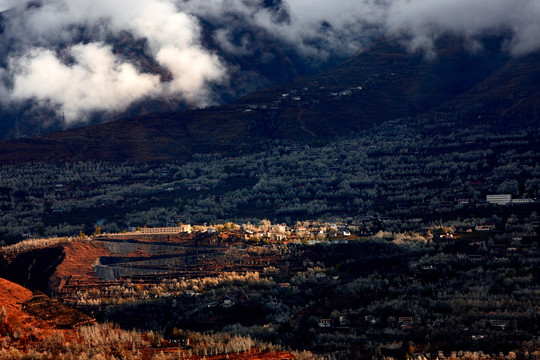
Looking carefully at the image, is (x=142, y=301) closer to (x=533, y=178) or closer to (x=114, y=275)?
(x=114, y=275)

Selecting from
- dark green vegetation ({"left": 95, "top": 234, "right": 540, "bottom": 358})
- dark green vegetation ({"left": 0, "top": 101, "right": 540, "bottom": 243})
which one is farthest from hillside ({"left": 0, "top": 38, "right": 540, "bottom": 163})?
dark green vegetation ({"left": 95, "top": 234, "right": 540, "bottom": 358})

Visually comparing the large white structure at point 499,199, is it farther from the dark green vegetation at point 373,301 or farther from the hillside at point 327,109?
the hillside at point 327,109

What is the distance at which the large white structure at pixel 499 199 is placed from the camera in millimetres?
98562

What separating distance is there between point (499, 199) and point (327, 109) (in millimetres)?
44551

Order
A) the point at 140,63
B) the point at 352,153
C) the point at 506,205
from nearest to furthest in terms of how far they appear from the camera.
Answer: the point at 506,205 < the point at 352,153 < the point at 140,63

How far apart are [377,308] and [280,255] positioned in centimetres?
1659

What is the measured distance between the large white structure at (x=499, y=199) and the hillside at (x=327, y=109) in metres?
28.6

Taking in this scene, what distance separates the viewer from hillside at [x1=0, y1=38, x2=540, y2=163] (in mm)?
130125

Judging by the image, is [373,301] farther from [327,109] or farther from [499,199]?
[327,109]

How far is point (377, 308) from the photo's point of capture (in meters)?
70.0

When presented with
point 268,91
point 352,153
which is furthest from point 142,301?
point 268,91

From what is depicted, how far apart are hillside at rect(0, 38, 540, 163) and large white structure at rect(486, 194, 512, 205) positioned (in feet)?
94.0

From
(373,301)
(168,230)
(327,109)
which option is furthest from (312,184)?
(373,301)

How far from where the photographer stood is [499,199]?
99.3 m
